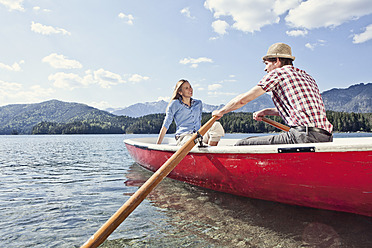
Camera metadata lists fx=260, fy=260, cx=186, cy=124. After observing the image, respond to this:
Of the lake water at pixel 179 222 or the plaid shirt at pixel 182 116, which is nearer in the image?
the lake water at pixel 179 222

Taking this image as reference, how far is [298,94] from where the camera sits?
10.7 ft

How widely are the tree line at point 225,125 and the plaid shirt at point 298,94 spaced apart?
88724 mm

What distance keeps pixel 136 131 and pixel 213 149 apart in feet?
449

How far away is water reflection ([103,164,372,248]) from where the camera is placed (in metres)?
3.05

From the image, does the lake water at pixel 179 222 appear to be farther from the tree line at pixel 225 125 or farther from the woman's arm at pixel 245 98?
the tree line at pixel 225 125

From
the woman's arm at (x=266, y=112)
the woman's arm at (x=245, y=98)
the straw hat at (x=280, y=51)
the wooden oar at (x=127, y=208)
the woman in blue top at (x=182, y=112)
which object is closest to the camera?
the wooden oar at (x=127, y=208)

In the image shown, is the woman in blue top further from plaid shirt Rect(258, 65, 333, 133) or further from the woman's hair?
plaid shirt Rect(258, 65, 333, 133)

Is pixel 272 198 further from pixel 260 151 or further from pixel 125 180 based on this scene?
pixel 125 180

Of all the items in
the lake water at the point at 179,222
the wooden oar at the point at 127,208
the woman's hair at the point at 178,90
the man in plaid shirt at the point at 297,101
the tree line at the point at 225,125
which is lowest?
the lake water at the point at 179,222

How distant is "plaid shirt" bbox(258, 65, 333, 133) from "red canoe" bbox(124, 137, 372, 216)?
327 millimetres

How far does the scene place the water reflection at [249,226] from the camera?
3.05 m

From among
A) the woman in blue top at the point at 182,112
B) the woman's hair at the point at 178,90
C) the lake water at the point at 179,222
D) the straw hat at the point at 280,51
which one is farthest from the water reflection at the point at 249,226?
the woman's hair at the point at 178,90

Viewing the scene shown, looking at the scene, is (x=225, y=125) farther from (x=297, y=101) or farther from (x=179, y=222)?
(x=297, y=101)

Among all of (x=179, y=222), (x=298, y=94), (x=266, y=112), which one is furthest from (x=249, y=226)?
(x=266, y=112)
